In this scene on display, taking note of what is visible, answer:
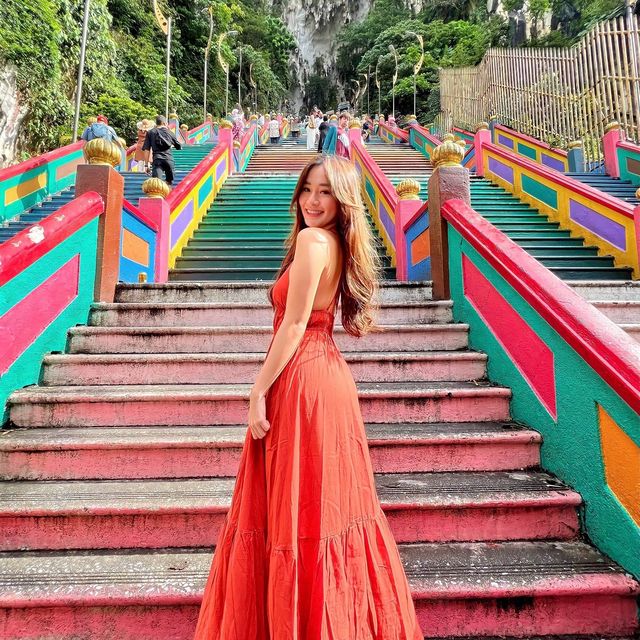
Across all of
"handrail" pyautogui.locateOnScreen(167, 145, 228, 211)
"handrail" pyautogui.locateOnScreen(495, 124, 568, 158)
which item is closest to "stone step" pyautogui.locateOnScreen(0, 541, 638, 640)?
"handrail" pyautogui.locateOnScreen(167, 145, 228, 211)

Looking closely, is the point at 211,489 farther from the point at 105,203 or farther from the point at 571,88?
the point at 571,88

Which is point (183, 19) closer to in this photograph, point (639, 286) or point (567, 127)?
point (567, 127)

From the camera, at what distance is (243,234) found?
6750 mm

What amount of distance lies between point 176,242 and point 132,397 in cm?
355

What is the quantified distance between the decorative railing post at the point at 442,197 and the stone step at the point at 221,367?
107 cm

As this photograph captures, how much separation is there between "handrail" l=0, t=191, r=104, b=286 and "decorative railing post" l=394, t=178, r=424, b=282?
3297 millimetres

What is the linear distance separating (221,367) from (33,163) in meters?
6.82

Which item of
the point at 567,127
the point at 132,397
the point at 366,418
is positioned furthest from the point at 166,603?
the point at 567,127

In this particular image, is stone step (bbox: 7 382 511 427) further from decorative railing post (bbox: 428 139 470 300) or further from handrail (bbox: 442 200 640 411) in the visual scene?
decorative railing post (bbox: 428 139 470 300)

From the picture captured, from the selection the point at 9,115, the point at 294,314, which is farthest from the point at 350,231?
the point at 9,115

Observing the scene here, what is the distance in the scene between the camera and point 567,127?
1095 centimetres

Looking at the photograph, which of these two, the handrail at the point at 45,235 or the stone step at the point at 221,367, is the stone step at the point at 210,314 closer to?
the stone step at the point at 221,367

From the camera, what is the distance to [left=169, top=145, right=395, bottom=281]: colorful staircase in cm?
549

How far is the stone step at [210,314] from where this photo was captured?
12.2 feet
